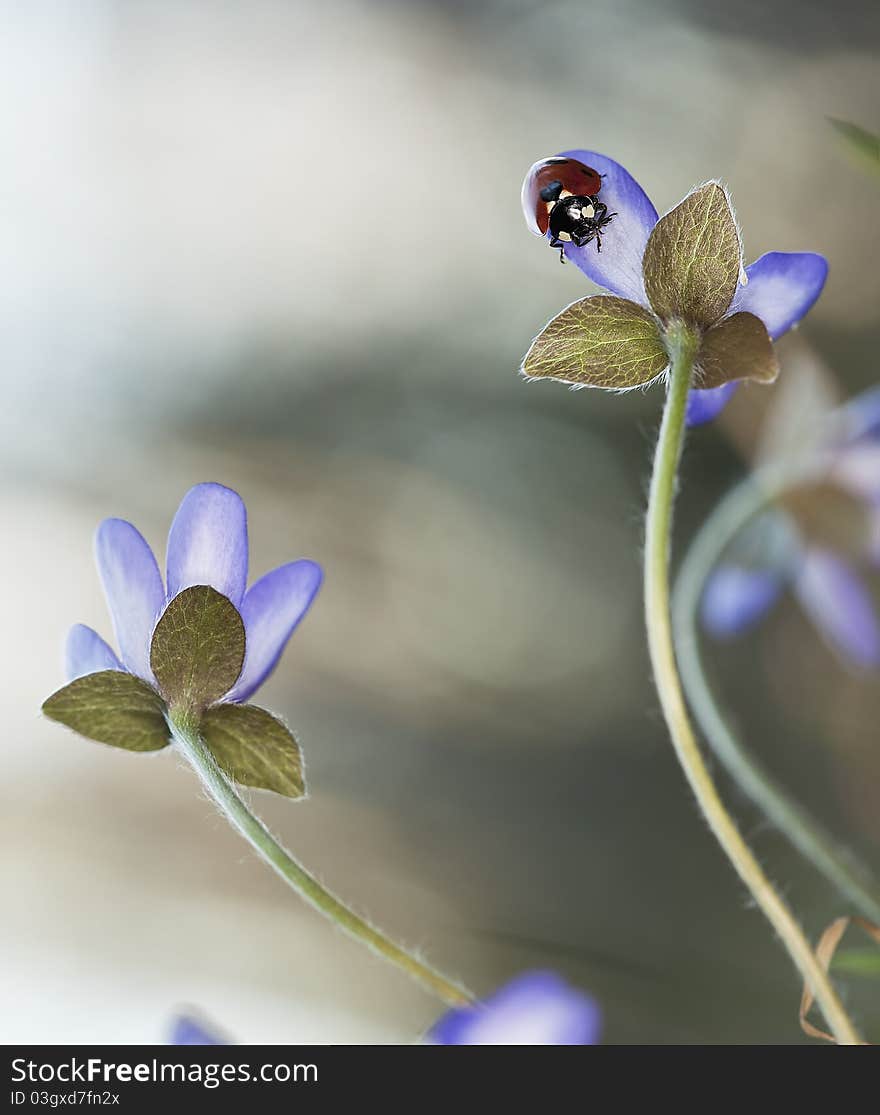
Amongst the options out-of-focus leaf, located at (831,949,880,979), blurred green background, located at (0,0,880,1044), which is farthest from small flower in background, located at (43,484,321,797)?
blurred green background, located at (0,0,880,1044)

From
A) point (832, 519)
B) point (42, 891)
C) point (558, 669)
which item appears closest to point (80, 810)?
point (42, 891)

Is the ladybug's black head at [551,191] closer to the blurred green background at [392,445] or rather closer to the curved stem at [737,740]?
the curved stem at [737,740]

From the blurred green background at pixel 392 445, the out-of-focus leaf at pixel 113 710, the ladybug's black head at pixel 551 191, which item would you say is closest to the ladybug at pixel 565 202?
the ladybug's black head at pixel 551 191

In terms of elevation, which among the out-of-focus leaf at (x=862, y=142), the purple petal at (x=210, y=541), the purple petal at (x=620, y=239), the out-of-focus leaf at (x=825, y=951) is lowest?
the out-of-focus leaf at (x=825, y=951)

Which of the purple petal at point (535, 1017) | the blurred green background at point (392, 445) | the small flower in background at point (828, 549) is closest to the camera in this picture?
the purple petal at point (535, 1017)

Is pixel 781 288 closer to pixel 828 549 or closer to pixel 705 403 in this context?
pixel 705 403

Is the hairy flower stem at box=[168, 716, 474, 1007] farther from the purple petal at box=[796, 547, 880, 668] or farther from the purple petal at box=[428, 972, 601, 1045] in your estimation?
the purple petal at box=[796, 547, 880, 668]

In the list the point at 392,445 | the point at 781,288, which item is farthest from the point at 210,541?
the point at 392,445
